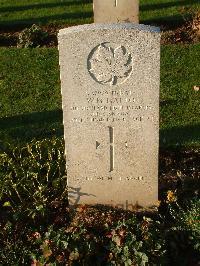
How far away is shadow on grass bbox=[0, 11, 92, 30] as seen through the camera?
383 inches

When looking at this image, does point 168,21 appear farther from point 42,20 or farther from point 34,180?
point 34,180

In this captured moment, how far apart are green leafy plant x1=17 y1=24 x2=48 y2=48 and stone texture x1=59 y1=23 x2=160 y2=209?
14.9ft

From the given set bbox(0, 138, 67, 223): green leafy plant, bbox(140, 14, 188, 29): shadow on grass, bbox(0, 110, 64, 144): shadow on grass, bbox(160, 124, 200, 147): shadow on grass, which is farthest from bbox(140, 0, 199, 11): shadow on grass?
bbox(0, 138, 67, 223): green leafy plant

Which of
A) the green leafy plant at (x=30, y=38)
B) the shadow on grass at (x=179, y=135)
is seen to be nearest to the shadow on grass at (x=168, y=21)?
the green leafy plant at (x=30, y=38)

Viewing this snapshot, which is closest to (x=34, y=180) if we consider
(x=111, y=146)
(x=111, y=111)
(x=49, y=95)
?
(x=111, y=146)

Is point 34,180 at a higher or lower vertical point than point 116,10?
lower

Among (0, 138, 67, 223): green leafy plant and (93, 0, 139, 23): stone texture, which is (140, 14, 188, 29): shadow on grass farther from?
(0, 138, 67, 223): green leafy plant

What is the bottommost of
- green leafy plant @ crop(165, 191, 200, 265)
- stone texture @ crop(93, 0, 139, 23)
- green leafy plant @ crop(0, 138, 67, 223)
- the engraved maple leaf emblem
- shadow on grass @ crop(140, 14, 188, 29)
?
green leafy plant @ crop(165, 191, 200, 265)

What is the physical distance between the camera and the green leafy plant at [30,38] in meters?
8.81

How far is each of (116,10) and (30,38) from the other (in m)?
1.58

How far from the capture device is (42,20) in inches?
393

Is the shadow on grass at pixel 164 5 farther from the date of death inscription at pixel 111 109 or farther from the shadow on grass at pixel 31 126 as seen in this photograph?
the date of death inscription at pixel 111 109

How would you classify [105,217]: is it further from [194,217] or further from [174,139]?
[174,139]

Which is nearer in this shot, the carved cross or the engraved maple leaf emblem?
the engraved maple leaf emblem
